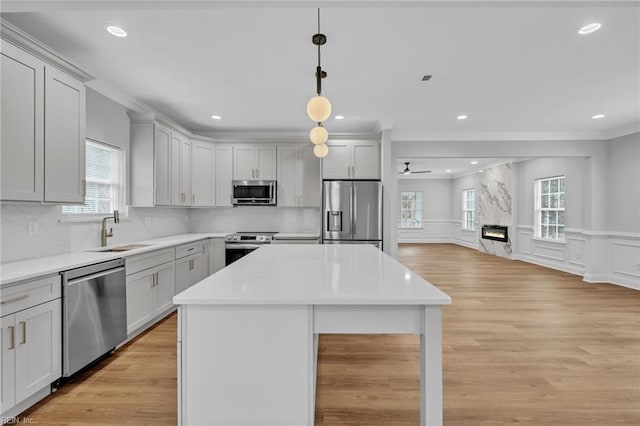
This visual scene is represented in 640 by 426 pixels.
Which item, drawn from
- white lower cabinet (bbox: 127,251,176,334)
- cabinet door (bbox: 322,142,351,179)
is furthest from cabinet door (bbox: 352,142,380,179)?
white lower cabinet (bbox: 127,251,176,334)

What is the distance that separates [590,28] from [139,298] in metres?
4.52

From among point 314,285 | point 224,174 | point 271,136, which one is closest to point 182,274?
point 224,174

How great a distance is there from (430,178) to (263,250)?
10.8 metres

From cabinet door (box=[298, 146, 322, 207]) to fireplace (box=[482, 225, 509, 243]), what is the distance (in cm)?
600

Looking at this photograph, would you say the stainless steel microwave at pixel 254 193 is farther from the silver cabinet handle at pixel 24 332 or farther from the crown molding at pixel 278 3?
the crown molding at pixel 278 3

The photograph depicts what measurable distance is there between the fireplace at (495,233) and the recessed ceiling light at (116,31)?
9.05 metres

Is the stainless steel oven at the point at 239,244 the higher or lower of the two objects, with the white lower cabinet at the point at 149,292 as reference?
higher

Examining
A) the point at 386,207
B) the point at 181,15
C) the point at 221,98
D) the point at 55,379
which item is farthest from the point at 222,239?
the point at 181,15

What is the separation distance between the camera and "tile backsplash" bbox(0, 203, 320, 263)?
251 cm

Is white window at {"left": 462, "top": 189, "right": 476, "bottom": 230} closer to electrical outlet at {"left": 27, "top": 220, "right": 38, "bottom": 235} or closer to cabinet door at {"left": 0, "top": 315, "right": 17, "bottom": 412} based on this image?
electrical outlet at {"left": 27, "top": 220, "right": 38, "bottom": 235}

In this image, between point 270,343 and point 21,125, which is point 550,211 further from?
point 21,125

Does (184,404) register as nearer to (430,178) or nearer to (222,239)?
(222,239)

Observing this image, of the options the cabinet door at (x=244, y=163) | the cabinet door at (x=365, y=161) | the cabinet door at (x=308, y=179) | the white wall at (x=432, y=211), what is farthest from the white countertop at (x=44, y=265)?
the white wall at (x=432, y=211)

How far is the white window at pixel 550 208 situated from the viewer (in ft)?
22.6
